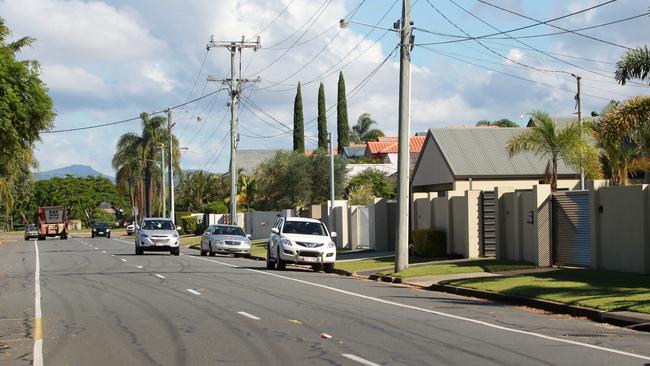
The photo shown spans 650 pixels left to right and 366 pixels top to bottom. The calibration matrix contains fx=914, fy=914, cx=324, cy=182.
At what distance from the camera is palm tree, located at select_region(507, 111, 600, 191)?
30922 millimetres

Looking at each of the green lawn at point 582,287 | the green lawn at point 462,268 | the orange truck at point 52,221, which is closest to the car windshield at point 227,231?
the green lawn at point 462,268

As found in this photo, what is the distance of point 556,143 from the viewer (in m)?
31.0

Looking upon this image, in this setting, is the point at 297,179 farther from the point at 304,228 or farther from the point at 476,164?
the point at 304,228

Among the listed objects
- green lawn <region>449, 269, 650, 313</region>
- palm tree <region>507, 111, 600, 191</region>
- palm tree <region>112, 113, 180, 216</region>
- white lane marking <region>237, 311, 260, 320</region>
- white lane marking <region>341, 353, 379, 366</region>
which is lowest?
white lane marking <region>341, 353, 379, 366</region>

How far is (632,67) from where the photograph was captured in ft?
67.7

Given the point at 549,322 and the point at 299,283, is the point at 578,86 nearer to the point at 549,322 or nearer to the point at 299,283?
the point at 299,283

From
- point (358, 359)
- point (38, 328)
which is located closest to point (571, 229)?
point (358, 359)

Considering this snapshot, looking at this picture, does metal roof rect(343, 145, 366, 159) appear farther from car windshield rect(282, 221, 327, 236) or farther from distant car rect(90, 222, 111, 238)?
car windshield rect(282, 221, 327, 236)

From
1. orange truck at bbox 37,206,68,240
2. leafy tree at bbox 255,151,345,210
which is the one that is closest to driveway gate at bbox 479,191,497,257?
leafy tree at bbox 255,151,345,210

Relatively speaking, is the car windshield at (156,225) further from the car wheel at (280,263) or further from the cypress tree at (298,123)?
the cypress tree at (298,123)

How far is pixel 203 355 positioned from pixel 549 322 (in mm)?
6996

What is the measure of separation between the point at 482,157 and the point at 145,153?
54429 millimetres

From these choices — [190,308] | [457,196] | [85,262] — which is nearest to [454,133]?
[457,196]

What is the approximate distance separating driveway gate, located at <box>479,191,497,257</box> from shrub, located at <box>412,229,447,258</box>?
7.68 ft
